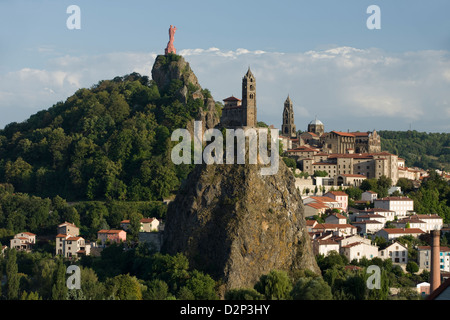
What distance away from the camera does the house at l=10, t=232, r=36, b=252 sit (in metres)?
62.6

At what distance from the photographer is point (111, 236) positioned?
204 feet

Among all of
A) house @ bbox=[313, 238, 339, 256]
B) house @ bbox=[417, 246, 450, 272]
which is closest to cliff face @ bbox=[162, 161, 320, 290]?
house @ bbox=[313, 238, 339, 256]

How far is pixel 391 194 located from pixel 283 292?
108ft

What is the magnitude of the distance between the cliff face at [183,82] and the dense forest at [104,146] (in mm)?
755

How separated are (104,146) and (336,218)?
26.7 metres

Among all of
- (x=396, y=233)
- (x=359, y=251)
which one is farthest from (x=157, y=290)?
(x=396, y=233)

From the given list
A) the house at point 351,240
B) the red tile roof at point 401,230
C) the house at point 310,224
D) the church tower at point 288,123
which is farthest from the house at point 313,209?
the church tower at point 288,123

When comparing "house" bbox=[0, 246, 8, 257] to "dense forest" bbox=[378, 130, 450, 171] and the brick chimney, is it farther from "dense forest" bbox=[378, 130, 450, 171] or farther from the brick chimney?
"dense forest" bbox=[378, 130, 450, 171]

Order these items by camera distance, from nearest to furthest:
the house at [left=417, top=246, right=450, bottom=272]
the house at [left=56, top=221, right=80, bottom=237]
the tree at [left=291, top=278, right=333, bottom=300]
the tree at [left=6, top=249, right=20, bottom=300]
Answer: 1. the tree at [left=291, top=278, right=333, bottom=300]
2. the tree at [left=6, top=249, right=20, bottom=300]
3. the house at [left=417, top=246, right=450, bottom=272]
4. the house at [left=56, top=221, right=80, bottom=237]

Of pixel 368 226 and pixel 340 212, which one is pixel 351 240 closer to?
pixel 368 226

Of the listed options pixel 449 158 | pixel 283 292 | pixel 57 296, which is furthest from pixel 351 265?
pixel 449 158

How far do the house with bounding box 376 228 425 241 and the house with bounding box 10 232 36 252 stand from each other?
88.2 feet

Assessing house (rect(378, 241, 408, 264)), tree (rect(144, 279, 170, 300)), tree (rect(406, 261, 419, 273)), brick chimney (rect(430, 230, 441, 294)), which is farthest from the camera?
house (rect(378, 241, 408, 264))
